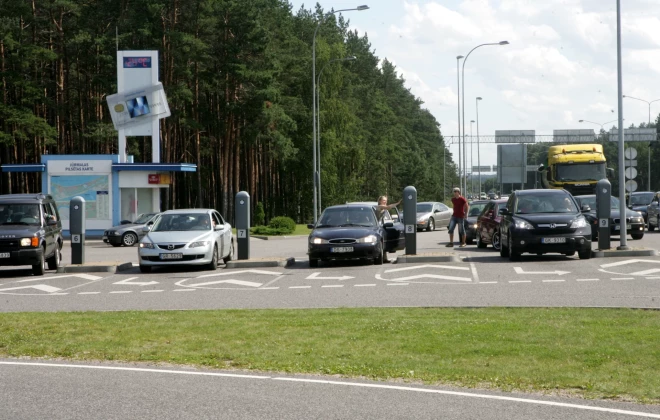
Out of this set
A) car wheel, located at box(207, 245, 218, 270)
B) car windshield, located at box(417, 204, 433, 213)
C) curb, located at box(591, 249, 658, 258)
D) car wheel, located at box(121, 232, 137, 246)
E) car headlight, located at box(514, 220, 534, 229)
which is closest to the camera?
car headlight, located at box(514, 220, 534, 229)

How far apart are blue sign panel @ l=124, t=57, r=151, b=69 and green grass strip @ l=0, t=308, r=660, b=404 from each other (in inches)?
1337

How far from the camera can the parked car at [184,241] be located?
22172 millimetres

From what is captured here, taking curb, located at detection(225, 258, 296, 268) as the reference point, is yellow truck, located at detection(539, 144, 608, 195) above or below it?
above

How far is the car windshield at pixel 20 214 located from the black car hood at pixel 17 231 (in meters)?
0.38

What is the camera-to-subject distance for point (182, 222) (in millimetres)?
23578

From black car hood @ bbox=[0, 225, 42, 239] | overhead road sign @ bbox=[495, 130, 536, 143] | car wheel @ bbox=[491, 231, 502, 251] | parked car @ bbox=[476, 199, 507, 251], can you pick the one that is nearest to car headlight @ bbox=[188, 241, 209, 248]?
black car hood @ bbox=[0, 225, 42, 239]

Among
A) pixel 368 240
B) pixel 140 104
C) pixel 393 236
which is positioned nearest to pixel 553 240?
pixel 368 240

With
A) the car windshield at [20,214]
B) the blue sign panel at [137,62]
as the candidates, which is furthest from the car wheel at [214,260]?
the blue sign panel at [137,62]

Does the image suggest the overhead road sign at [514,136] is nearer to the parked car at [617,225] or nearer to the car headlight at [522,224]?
the parked car at [617,225]

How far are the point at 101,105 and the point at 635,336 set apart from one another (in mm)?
57172

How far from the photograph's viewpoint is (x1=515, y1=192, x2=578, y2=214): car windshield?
2352cm

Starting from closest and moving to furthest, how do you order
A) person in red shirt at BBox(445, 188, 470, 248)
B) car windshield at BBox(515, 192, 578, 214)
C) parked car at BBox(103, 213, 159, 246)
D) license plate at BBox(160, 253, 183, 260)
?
1. license plate at BBox(160, 253, 183, 260)
2. car windshield at BBox(515, 192, 578, 214)
3. person in red shirt at BBox(445, 188, 470, 248)
4. parked car at BBox(103, 213, 159, 246)

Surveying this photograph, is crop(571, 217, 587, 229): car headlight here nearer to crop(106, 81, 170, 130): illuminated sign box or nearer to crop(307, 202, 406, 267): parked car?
crop(307, 202, 406, 267): parked car

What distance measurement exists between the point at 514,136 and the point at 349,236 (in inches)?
2798
